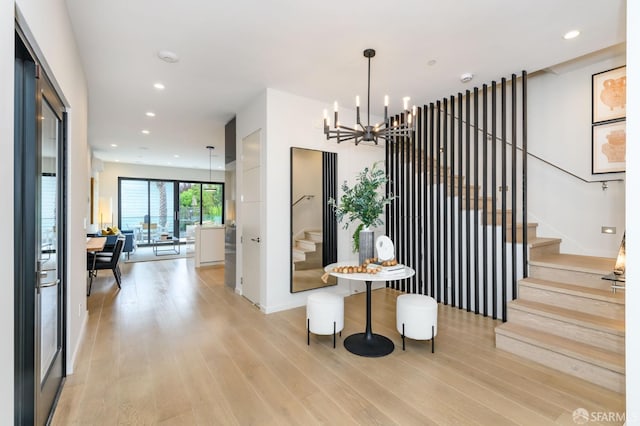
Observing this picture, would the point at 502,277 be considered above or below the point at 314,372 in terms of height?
above

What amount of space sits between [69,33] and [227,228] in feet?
11.2

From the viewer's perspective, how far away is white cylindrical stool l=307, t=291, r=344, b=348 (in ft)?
9.63

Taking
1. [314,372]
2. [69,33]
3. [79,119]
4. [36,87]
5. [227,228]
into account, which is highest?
[69,33]

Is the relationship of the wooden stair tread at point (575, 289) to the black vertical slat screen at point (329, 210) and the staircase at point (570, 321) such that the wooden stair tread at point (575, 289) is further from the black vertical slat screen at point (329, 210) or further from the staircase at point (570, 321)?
the black vertical slat screen at point (329, 210)

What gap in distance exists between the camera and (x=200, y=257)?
7195mm

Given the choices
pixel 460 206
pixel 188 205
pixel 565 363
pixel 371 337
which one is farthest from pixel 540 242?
pixel 188 205

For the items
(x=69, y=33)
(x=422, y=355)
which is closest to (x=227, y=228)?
(x=69, y=33)

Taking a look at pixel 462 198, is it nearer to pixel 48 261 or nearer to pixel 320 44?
pixel 320 44

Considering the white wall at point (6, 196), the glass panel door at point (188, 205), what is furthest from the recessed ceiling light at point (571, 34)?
the glass panel door at point (188, 205)

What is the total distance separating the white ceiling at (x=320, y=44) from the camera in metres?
2.41

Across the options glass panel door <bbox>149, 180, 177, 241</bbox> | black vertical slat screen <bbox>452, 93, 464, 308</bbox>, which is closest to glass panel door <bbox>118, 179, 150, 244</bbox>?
glass panel door <bbox>149, 180, 177, 241</bbox>

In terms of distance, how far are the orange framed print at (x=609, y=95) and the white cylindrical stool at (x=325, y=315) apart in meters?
3.94

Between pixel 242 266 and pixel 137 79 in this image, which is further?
pixel 242 266

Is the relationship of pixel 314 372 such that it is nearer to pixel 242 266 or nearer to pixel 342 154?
pixel 242 266
